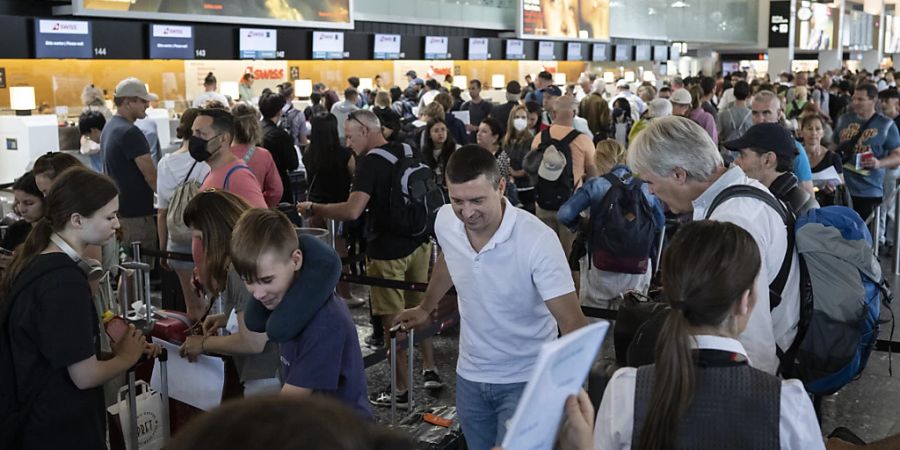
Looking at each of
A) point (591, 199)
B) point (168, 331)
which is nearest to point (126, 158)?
point (168, 331)

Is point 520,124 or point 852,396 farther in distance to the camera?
point 520,124

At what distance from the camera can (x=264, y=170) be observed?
622cm

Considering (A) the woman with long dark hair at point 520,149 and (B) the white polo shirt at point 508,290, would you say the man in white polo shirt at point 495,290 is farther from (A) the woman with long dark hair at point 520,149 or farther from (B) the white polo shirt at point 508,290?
(A) the woman with long dark hair at point 520,149

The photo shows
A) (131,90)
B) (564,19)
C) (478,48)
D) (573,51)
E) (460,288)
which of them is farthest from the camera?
(573,51)

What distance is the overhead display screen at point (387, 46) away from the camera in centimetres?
1670

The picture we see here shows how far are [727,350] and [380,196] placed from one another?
353cm

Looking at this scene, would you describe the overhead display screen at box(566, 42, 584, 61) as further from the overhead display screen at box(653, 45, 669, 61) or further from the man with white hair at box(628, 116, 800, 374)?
the man with white hair at box(628, 116, 800, 374)

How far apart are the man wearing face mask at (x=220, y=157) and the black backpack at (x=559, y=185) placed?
2505 mm

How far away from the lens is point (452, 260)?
3.27 m

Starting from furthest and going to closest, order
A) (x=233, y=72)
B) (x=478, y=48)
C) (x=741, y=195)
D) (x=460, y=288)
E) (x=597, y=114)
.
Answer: (x=478, y=48)
(x=233, y=72)
(x=597, y=114)
(x=460, y=288)
(x=741, y=195)

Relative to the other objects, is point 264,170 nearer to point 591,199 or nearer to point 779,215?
point 591,199

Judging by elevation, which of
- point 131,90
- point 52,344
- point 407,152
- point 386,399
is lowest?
point 386,399

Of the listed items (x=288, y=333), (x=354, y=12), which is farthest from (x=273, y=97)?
(x=354, y=12)

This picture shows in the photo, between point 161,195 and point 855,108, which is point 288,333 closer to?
point 161,195
